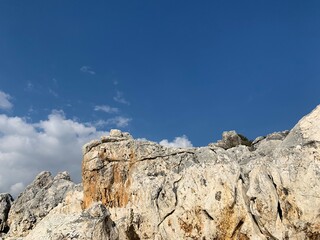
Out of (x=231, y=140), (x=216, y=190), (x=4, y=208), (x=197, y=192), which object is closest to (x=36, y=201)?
(x=4, y=208)

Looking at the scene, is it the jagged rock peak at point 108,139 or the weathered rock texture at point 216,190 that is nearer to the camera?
the weathered rock texture at point 216,190

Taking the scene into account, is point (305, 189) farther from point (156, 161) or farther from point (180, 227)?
point (156, 161)

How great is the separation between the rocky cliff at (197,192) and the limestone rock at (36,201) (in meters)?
13.2

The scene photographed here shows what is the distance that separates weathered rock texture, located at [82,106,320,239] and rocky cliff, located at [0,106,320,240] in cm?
6

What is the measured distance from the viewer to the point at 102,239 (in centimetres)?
1838

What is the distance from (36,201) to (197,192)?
102 ft

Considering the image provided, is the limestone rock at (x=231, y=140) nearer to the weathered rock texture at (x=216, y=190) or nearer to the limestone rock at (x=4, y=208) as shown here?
the weathered rock texture at (x=216, y=190)

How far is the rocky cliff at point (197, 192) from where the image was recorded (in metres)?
22.0

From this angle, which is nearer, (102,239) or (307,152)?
(102,239)

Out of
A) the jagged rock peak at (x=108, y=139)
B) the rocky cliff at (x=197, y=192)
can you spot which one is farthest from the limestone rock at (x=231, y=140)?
the rocky cliff at (x=197, y=192)

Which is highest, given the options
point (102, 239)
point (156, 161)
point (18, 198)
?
point (18, 198)

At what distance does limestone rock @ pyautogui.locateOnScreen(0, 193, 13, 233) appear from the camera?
52.6 meters

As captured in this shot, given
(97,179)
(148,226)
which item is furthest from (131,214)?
(97,179)

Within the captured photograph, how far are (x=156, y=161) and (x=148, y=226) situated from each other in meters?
6.77
